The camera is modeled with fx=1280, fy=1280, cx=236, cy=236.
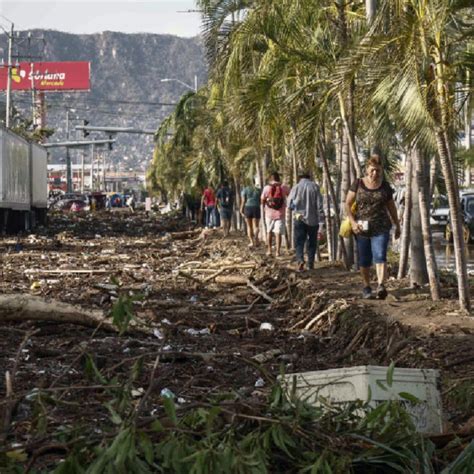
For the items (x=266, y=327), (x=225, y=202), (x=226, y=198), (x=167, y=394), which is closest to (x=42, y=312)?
(x=266, y=327)

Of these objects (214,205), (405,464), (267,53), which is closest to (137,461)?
Result: (405,464)

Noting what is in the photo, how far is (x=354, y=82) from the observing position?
755 inches

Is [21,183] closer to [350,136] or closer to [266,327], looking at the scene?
[350,136]

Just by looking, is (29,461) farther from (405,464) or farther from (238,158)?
(238,158)

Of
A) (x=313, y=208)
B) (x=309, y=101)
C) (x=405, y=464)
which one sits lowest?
(x=405, y=464)

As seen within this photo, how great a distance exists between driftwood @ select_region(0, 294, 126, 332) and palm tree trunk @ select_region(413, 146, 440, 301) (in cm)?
440

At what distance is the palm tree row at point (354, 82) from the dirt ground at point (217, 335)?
4.34 feet

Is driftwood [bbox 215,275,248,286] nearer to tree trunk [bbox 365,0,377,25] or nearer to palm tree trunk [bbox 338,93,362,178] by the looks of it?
palm tree trunk [bbox 338,93,362,178]

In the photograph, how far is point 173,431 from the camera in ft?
19.3

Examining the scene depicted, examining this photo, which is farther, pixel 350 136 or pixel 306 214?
pixel 306 214

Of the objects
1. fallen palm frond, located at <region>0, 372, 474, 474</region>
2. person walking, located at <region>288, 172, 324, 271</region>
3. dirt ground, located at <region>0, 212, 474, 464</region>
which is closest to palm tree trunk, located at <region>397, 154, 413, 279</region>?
dirt ground, located at <region>0, 212, 474, 464</region>

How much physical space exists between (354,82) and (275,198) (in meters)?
6.34

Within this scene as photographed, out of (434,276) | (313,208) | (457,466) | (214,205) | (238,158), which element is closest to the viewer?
(457,466)

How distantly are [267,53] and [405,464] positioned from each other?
60.5ft
